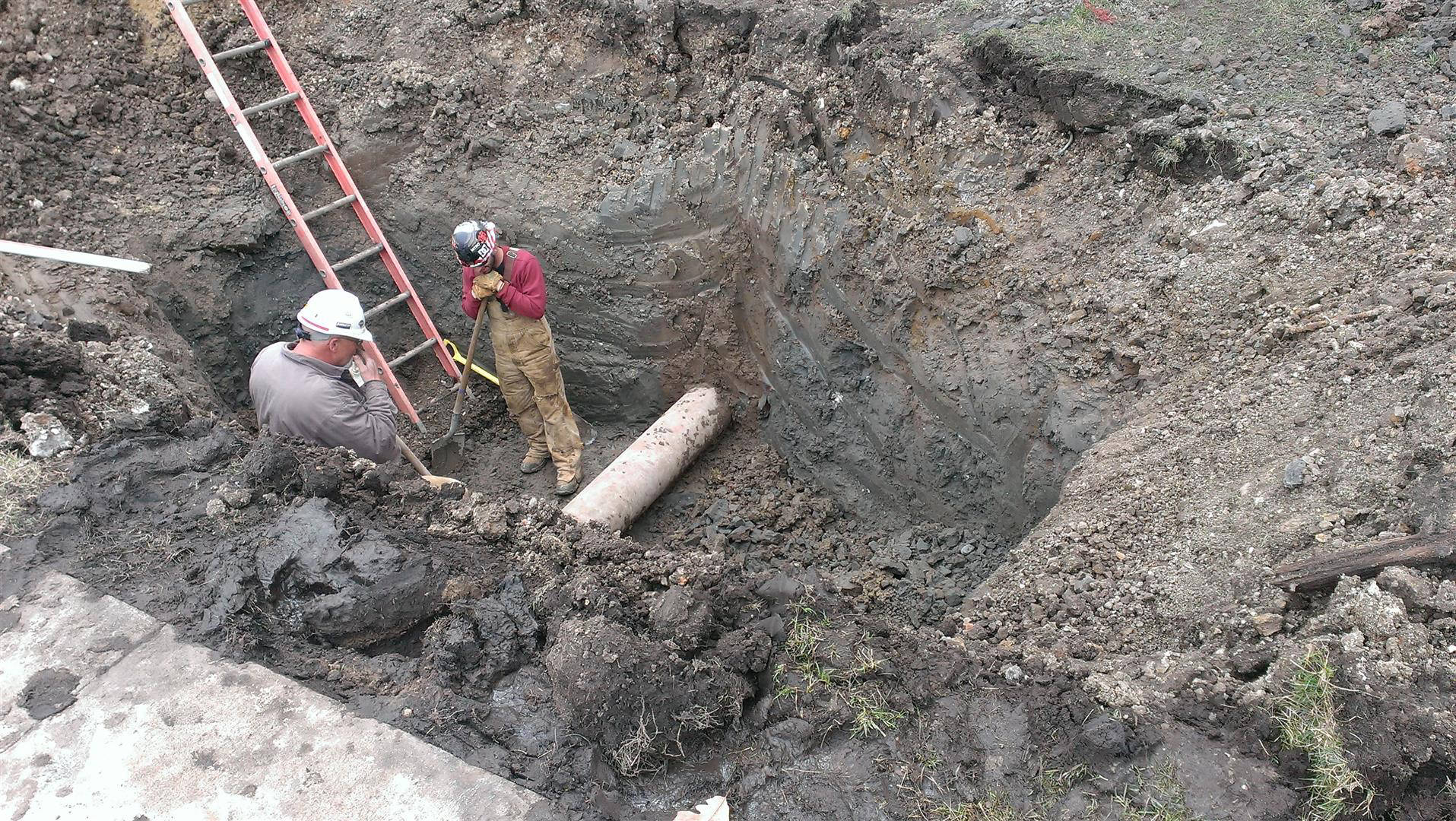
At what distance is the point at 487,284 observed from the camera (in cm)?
501

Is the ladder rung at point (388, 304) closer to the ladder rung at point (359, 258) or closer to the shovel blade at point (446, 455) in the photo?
the ladder rung at point (359, 258)

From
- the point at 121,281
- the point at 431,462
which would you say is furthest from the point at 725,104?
the point at 121,281

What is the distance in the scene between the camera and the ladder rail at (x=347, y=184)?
18.4ft

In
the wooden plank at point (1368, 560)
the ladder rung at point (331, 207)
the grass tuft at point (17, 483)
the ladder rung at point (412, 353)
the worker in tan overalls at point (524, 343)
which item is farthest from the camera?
the ladder rung at point (412, 353)

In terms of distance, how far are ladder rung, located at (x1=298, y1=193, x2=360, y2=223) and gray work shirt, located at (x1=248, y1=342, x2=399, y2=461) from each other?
201cm

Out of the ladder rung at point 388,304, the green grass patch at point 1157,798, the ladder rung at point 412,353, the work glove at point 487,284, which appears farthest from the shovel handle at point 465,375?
the green grass patch at point 1157,798

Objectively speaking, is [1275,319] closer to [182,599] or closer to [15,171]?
[182,599]

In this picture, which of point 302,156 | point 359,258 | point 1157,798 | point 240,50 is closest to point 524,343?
point 359,258

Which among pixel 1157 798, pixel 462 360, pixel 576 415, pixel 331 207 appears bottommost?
pixel 576 415

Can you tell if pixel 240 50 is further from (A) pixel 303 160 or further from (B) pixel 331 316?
(B) pixel 331 316

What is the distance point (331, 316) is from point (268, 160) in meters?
2.49

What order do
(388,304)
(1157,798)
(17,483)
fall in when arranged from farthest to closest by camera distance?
(388,304)
(17,483)
(1157,798)

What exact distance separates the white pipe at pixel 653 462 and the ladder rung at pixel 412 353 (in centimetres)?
176

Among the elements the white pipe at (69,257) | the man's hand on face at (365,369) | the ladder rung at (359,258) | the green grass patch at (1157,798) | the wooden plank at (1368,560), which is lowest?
the green grass patch at (1157,798)
